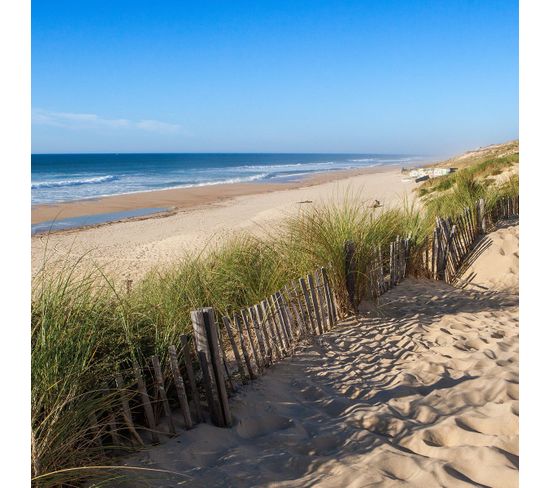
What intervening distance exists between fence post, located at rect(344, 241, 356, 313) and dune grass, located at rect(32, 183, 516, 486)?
2.3 inches

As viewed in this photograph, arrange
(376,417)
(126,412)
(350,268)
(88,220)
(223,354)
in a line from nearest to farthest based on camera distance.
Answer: (126,412), (376,417), (223,354), (350,268), (88,220)

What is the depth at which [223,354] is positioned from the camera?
340 centimetres

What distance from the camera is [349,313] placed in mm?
5074

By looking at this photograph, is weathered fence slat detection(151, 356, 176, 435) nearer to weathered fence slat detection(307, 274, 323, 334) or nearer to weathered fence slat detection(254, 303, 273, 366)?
weathered fence slat detection(254, 303, 273, 366)

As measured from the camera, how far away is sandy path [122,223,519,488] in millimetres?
2459

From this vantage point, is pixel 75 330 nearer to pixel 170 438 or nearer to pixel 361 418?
pixel 170 438

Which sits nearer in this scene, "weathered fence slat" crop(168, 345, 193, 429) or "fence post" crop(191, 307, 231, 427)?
"weathered fence slat" crop(168, 345, 193, 429)

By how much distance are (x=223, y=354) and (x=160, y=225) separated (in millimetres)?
14073

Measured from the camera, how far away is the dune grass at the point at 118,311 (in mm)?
2338

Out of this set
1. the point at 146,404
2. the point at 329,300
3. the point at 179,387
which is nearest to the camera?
the point at 146,404

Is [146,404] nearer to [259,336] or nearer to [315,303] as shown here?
[259,336]

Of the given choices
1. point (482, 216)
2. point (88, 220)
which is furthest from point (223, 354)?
point (88, 220)

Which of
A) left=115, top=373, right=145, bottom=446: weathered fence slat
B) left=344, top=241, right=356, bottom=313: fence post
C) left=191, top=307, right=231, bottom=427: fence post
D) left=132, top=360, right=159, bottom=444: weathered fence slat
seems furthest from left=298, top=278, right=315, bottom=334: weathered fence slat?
left=115, top=373, right=145, bottom=446: weathered fence slat
